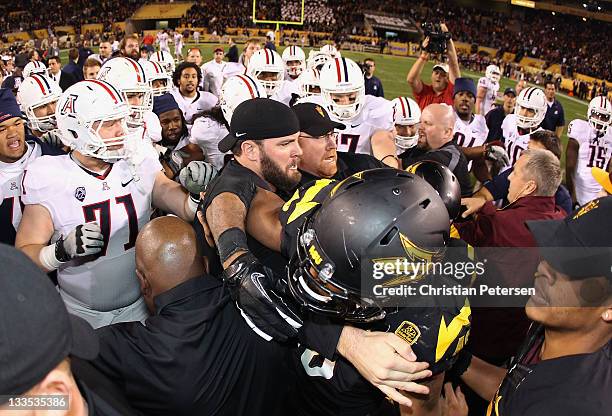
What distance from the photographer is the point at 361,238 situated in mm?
1572

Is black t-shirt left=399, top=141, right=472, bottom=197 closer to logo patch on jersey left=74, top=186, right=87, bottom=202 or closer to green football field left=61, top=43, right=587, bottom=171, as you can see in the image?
logo patch on jersey left=74, top=186, right=87, bottom=202

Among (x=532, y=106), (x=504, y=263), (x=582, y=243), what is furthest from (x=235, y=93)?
(x=532, y=106)

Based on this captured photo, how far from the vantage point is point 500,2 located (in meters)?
39.0

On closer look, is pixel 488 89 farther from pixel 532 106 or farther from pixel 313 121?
pixel 313 121

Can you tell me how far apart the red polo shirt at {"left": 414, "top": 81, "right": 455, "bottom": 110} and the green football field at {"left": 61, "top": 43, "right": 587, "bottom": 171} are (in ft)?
20.5

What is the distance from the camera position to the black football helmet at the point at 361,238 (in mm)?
1569

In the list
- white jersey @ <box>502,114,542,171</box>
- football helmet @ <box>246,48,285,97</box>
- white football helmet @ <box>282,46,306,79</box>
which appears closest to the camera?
football helmet @ <box>246,48,285,97</box>

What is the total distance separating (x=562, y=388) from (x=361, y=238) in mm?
752

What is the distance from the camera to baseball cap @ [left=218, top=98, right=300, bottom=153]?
Result: 262cm

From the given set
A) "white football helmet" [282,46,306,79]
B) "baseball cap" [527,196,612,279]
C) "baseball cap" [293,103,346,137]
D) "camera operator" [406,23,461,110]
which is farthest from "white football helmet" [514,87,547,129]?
"baseball cap" [527,196,612,279]

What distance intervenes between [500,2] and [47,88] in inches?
1635

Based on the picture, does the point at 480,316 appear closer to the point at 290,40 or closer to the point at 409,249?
the point at 409,249

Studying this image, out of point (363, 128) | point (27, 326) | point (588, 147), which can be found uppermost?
point (27, 326)

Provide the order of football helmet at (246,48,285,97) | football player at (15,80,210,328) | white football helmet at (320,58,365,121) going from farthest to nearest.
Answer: football helmet at (246,48,285,97) → white football helmet at (320,58,365,121) → football player at (15,80,210,328)
